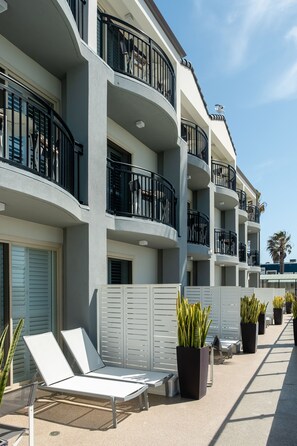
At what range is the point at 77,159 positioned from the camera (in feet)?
26.1

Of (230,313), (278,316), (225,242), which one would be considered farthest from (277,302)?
(230,313)

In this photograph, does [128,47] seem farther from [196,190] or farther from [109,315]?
[196,190]

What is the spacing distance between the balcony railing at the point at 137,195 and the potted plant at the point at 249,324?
10.9 feet

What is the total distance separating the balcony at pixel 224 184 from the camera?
19.1 metres

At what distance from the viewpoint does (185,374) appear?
22.4 feet

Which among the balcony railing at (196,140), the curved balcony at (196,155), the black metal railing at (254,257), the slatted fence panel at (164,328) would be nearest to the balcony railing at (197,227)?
the curved balcony at (196,155)

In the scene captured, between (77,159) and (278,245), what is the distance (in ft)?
171

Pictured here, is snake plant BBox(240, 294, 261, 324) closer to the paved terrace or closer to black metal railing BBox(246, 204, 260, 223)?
the paved terrace

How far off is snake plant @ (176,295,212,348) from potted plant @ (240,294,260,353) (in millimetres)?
4476

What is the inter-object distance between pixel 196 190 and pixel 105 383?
12445 mm

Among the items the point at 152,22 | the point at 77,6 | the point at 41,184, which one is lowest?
the point at 41,184

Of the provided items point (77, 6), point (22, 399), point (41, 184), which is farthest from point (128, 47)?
point (22, 399)

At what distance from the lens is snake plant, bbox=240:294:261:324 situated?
36.9ft

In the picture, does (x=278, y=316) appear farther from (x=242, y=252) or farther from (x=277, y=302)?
(x=242, y=252)
